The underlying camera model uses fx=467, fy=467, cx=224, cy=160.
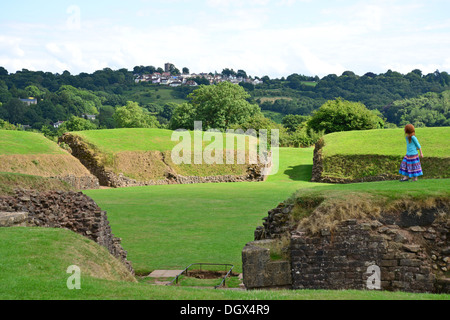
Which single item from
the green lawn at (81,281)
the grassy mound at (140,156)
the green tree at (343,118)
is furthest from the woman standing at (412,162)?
the green tree at (343,118)

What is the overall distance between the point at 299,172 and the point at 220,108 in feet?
122

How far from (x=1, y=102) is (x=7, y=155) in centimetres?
11374

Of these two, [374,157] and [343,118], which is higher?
[343,118]

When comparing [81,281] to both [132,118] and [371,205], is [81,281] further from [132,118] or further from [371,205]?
[132,118]

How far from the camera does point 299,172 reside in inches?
1961

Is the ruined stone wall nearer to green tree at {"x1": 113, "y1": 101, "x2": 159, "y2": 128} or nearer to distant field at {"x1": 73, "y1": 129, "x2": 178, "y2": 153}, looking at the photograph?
distant field at {"x1": 73, "y1": 129, "x2": 178, "y2": 153}

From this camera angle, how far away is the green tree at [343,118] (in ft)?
210

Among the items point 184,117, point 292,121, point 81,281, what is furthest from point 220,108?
point 81,281

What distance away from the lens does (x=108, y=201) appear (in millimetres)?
28766

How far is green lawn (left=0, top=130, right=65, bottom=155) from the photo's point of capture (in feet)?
139

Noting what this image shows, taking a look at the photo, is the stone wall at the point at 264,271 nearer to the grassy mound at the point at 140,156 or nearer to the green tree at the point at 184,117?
the grassy mound at the point at 140,156

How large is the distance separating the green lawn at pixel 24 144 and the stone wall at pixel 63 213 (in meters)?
30.3

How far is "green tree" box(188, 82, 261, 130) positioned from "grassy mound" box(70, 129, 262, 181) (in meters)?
28.8
